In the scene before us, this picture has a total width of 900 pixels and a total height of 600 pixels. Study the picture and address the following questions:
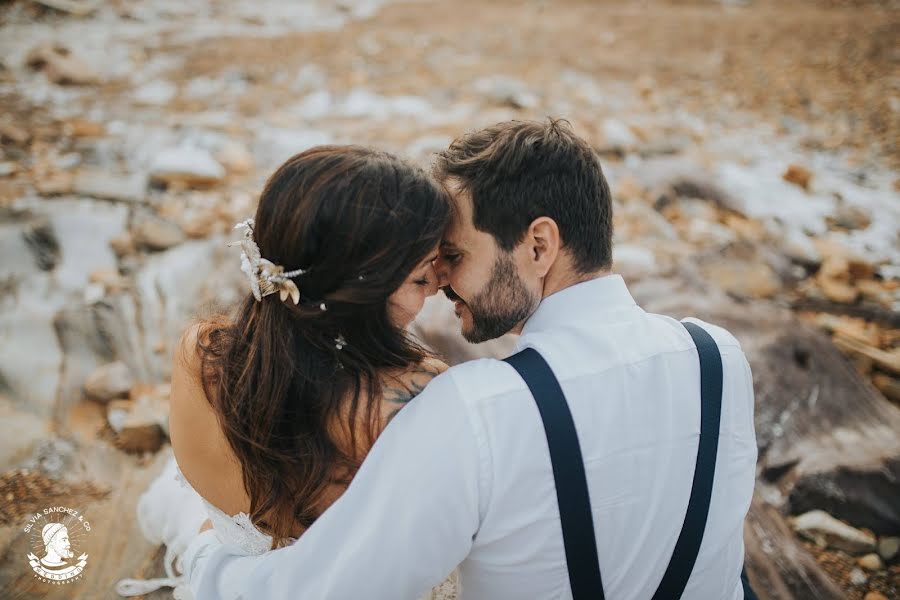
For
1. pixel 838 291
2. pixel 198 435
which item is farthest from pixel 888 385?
pixel 198 435

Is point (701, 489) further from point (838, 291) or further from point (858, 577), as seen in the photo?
point (838, 291)

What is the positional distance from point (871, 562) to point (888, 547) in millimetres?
135

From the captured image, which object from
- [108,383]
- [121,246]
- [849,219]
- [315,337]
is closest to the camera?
[315,337]

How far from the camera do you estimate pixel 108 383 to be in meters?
3.38

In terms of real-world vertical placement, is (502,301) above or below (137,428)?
above

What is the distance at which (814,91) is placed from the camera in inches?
320

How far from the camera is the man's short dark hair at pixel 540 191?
184 cm

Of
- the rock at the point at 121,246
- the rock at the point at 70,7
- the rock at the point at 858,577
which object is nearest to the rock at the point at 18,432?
the rock at the point at 121,246

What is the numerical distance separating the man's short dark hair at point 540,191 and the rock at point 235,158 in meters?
4.19

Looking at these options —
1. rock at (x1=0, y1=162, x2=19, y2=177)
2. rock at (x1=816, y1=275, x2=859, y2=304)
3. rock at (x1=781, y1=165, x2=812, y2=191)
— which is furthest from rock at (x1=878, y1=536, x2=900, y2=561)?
rock at (x1=0, y1=162, x2=19, y2=177)

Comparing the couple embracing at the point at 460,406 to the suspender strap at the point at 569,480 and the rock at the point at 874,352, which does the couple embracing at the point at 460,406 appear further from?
the rock at the point at 874,352

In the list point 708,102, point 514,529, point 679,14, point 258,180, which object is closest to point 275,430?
point 514,529

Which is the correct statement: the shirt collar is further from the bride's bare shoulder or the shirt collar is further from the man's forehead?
the bride's bare shoulder

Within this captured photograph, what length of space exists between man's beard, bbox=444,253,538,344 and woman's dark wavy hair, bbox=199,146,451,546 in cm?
24
